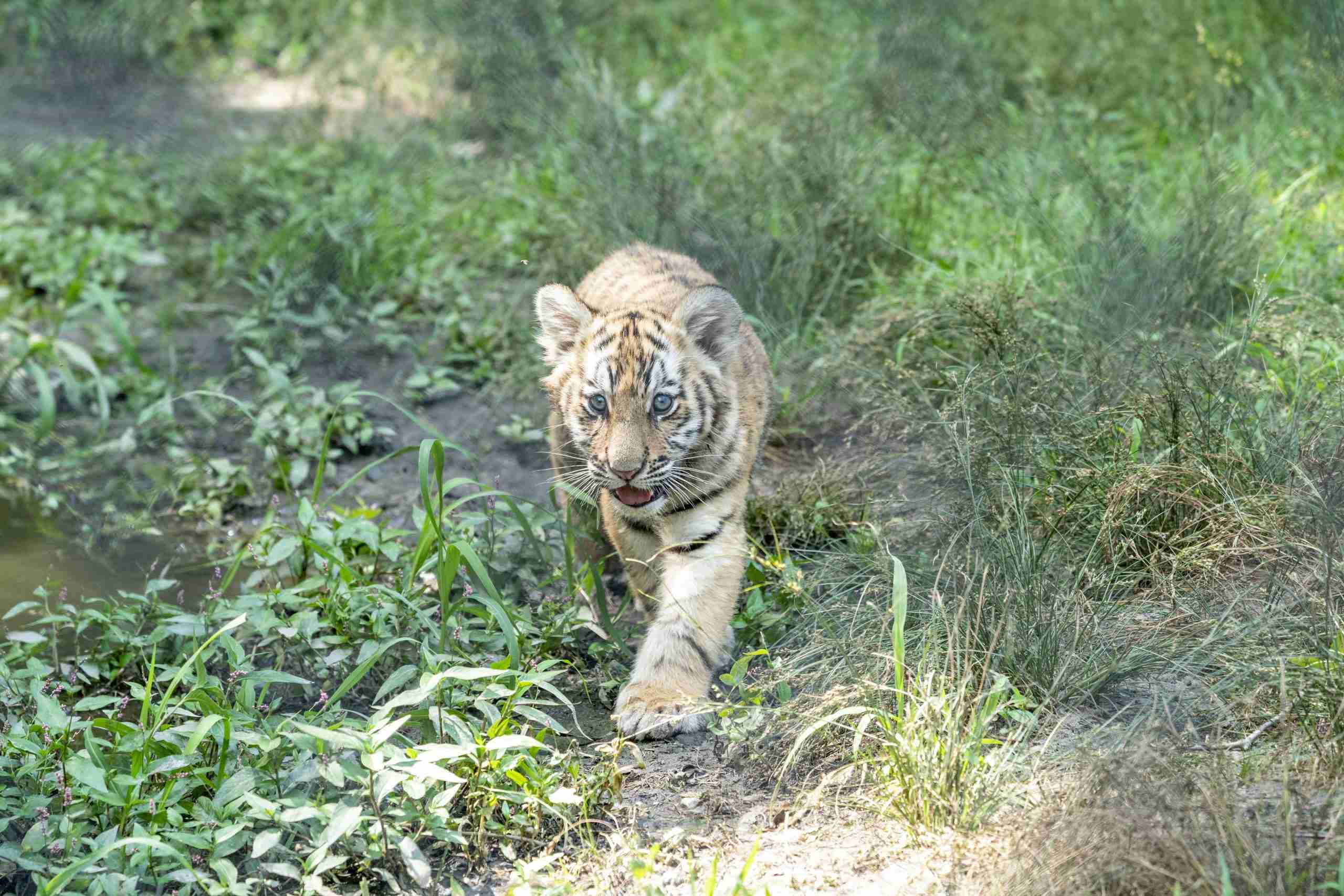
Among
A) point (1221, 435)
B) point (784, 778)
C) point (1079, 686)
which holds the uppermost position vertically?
point (1221, 435)

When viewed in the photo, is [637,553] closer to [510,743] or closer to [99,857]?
[510,743]

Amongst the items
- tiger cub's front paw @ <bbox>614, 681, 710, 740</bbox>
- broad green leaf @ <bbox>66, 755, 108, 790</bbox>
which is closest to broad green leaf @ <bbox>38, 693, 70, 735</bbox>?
broad green leaf @ <bbox>66, 755, 108, 790</bbox>

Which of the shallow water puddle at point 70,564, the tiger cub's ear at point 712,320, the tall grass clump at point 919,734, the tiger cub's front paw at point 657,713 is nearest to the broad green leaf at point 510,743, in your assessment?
the tiger cub's front paw at point 657,713

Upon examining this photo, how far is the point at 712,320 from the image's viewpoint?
13.4ft

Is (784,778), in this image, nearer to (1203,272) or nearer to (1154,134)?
(1203,272)

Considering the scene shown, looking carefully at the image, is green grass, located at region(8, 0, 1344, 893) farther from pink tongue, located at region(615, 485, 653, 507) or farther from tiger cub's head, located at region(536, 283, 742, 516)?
tiger cub's head, located at region(536, 283, 742, 516)

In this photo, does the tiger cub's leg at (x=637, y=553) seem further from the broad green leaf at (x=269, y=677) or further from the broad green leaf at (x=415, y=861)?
the broad green leaf at (x=415, y=861)

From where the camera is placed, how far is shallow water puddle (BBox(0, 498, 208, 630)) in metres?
4.61

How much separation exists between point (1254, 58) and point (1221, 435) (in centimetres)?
435

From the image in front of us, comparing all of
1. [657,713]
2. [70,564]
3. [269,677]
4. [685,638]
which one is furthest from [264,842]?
[70,564]

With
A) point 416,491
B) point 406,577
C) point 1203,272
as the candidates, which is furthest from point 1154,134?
point 406,577

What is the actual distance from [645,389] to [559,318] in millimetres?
457

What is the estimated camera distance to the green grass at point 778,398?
3086 mm

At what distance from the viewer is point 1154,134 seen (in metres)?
7.12
